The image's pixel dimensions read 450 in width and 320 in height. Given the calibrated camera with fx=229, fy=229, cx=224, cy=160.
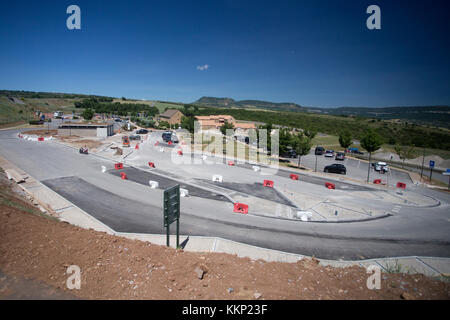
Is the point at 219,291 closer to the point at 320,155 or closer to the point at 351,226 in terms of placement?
the point at 351,226

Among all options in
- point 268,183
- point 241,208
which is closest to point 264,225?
point 241,208

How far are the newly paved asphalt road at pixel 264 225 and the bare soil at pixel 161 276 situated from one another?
558cm

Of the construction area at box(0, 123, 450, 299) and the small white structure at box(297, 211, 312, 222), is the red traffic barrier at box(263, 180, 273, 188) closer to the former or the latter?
the construction area at box(0, 123, 450, 299)

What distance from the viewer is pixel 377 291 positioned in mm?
5645

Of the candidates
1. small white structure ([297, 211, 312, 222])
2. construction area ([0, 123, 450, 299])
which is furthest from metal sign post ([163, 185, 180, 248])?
small white structure ([297, 211, 312, 222])

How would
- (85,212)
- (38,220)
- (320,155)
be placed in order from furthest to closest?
(320,155) → (85,212) → (38,220)

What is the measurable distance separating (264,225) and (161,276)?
981cm

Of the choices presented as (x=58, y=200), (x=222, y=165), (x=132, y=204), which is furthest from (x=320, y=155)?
(x=58, y=200)

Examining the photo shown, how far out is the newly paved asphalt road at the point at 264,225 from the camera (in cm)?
1282

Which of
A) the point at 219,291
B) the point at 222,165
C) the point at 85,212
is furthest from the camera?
the point at 222,165

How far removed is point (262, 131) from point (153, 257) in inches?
1540

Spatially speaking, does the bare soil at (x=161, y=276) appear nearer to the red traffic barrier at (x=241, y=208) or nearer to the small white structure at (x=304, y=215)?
the red traffic barrier at (x=241, y=208)

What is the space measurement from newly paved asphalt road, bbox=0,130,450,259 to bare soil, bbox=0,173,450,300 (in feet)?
18.3
